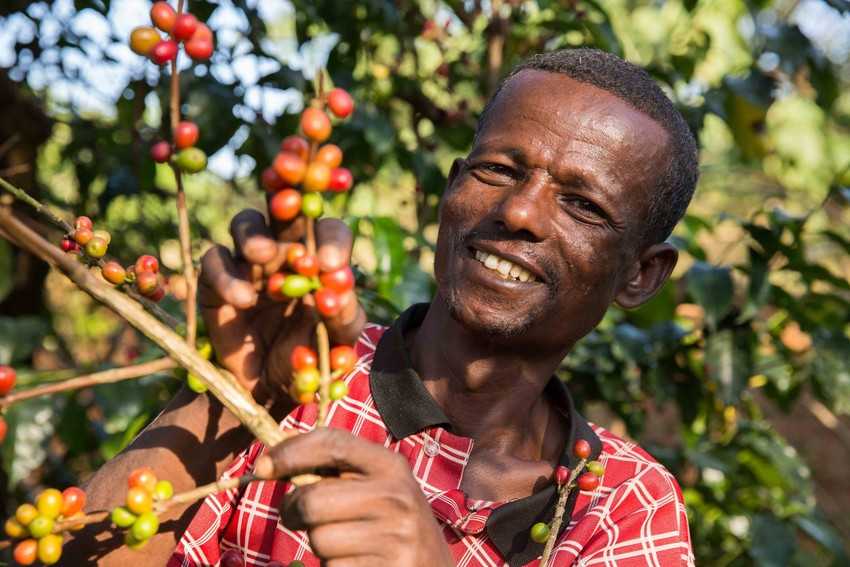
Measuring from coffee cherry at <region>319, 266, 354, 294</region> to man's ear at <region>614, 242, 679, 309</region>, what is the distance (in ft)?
3.33

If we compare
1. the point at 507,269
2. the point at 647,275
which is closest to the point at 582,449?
the point at 507,269

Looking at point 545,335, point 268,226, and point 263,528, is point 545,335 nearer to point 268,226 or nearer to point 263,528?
point 263,528

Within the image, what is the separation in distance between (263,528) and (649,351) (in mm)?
1421

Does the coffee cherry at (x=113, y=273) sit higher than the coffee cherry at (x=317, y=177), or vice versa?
the coffee cherry at (x=317, y=177)

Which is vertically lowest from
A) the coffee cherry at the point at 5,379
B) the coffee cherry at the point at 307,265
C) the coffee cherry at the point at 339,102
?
the coffee cherry at the point at 5,379

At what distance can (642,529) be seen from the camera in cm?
157

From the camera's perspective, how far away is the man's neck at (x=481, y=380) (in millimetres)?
1667

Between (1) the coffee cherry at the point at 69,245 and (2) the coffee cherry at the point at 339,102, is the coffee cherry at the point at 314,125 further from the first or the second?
(1) the coffee cherry at the point at 69,245

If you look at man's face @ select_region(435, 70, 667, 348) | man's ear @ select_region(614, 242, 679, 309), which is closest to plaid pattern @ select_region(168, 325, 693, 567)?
man's face @ select_region(435, 70, 667, 348)

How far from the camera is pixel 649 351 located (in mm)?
2611

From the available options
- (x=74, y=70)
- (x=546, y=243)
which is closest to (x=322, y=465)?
(x=546, y=243)

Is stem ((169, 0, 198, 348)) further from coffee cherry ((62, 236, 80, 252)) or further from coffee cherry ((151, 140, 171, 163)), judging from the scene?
coffee cherry ((62, 236, 80, 252))

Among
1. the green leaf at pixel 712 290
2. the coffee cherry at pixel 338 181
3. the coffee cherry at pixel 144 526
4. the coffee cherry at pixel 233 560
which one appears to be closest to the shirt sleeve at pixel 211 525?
the coffee cherry at pixel 233 560

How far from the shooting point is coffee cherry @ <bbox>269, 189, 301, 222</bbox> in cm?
89
